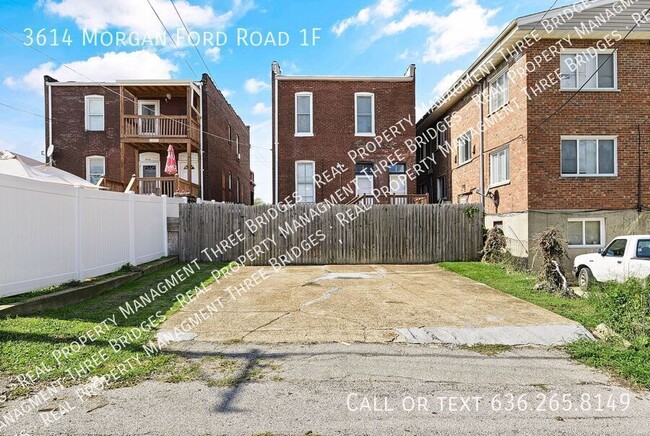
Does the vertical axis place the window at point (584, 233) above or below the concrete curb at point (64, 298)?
above

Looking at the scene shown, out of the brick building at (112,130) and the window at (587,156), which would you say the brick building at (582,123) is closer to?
the window at (587,156)

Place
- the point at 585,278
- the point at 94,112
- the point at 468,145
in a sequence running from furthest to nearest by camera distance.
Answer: the point at 94,112 < the point at 468,145 < the point at 585,278

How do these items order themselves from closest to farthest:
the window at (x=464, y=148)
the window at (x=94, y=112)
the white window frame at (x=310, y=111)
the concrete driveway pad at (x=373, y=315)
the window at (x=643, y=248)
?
1. the concrete driveway pad at (x=373, y=315)
2. the window at (x=643, y=248)
3. the window at (x=464, y=148)
4. the white window frame at (x=310, y=111)
5. the window at (x=94, y=112)

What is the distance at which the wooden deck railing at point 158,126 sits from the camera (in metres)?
17.8

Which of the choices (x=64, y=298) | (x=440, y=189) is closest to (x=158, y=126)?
(x=64, y=298)

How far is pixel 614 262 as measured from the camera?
9.77m

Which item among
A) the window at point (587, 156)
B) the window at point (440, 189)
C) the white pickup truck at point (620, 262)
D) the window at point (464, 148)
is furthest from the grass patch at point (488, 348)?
the window at point (440, 189)

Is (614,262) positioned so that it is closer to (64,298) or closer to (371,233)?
(371,233)

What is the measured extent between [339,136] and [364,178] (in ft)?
7.35

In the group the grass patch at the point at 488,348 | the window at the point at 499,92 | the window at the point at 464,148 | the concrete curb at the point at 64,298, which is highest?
the window at the point at 499,92

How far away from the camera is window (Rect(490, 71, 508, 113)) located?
1481cm

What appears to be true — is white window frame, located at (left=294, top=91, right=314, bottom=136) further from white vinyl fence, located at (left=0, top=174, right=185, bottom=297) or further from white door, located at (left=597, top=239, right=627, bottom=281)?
white door, located at (left=597, top=239, right=627, bottom=281)

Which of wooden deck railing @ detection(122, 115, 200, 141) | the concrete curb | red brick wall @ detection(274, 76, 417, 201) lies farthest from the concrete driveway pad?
wooden deck railing @ detection(122, 115, 200, 141)

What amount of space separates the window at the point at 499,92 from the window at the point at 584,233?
4790mm
